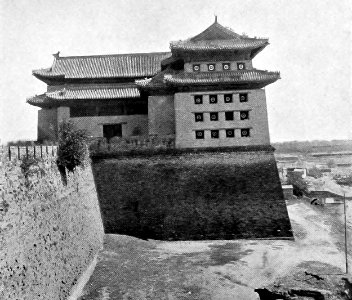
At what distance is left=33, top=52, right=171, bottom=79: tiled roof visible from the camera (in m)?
26.4

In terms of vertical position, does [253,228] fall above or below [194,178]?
below

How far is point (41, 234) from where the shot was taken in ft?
37.8

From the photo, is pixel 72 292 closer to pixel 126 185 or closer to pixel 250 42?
pixel 126 185

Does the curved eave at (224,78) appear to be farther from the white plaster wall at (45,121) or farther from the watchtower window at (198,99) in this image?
the white plaster wall at (45,121)

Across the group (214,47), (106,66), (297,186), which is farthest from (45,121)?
(297,186)

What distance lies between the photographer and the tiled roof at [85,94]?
81.0 ft

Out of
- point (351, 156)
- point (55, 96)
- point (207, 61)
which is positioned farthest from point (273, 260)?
point (351, 156)

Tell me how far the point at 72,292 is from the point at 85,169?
7584 millimetres

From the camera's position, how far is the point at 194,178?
2088cm

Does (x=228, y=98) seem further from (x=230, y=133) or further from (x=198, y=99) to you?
(x=230, y=133)

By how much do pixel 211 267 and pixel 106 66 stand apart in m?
18.0

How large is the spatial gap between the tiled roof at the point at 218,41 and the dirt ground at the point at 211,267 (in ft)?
39.5

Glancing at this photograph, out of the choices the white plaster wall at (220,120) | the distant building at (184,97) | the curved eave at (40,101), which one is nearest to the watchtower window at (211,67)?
the distant building at (184,97)

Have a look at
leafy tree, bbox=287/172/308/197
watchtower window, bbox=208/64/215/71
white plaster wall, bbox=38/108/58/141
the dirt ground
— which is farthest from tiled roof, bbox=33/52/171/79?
leafy tree, bbox=287/172/308/197
